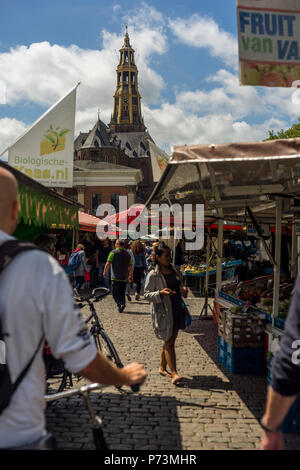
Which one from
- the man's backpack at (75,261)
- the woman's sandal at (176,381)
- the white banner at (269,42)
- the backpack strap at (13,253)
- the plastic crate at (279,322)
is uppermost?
the white banner at (269,42)

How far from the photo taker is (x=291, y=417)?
4.57 m

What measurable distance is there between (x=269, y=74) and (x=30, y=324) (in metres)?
4.78

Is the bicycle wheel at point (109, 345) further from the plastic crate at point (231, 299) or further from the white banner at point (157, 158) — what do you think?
the white banner at point (157, 158)

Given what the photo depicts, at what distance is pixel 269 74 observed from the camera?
5406 mm

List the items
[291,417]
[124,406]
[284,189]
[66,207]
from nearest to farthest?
[291,417] < [124,406] < [284,189] < [66,207]

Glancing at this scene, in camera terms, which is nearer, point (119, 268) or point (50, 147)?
point (50, 147)

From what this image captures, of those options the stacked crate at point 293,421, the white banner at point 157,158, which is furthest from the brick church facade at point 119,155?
the stacked crate at point 293,421

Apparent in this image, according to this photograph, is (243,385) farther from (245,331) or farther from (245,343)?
(245,331)

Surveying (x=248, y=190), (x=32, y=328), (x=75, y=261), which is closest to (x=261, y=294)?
(x=248, y=190)

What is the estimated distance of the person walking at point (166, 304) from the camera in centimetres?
607

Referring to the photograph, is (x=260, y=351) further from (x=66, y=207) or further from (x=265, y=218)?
(x=265, y=218)

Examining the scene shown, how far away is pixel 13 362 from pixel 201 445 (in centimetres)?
307

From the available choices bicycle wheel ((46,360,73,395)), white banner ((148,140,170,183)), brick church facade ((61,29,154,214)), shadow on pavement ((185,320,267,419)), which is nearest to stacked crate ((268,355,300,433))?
shadow on pavement ((185,320,267,419))

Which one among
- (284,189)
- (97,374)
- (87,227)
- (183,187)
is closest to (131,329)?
(183,187)
